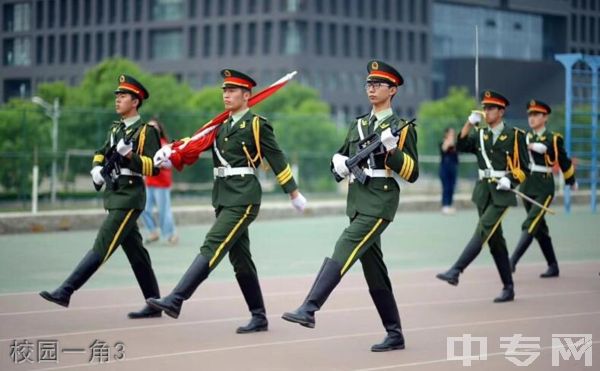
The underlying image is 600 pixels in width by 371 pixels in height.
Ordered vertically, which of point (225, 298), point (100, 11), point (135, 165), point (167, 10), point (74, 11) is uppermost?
point (167, 10)

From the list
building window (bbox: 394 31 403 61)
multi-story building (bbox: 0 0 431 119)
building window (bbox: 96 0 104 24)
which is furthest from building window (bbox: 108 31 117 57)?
building window (bbox: 394 31 403 61)

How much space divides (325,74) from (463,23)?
9.79m

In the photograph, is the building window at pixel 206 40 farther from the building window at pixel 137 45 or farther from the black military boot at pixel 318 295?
the black military boot at pixel 318 295

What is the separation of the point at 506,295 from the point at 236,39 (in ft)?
254

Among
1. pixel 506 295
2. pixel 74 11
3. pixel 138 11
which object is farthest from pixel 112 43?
pixel 506 295

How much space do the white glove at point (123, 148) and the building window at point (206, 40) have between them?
79404 millimetres

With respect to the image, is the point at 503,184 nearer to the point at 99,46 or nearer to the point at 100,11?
the point at 100,11

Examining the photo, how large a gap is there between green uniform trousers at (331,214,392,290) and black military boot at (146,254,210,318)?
1173mm

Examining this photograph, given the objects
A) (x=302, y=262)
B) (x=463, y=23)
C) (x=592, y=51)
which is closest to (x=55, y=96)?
(x=592, y=51)

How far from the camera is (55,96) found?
4938cm

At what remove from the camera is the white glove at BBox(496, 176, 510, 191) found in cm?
1373

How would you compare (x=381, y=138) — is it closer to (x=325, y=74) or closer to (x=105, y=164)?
(x=105, y=164)

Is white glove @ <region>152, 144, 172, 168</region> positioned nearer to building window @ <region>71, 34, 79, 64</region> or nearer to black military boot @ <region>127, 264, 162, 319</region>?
black military boot @ <region>127, 264, 162, 319</region>

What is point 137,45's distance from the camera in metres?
91.0
